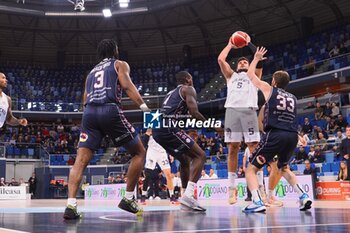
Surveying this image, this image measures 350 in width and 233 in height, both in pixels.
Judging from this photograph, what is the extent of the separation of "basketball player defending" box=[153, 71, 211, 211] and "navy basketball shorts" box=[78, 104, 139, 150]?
1382 millimetres

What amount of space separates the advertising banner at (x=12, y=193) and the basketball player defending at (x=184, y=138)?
56.8 feet

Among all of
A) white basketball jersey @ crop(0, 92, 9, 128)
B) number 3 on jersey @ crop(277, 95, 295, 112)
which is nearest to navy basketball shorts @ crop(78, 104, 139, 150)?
number 3 on jersey @ crop(277, 95, 295, 112)

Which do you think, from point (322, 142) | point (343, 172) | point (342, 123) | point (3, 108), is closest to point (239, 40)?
point (3, 108)

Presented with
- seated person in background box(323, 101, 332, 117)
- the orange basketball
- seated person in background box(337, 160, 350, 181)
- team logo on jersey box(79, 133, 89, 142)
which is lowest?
seated person in background box(337, 160, 350, 181)

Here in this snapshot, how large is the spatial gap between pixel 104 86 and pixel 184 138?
1780 millimetres

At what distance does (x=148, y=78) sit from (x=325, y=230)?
98.9ft

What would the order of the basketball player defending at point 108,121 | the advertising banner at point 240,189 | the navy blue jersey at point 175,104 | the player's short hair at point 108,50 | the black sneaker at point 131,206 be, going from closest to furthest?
the basketball player defending at point 108,121
the black sneaker at point 131,206
the player's short hair at point 108,50
the navy blue jersey at point 175,104
the advertising banner at point 240,189

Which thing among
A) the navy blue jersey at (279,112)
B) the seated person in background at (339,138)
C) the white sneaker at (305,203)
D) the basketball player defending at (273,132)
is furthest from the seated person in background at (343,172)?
the navy blue jersey at (279,112)

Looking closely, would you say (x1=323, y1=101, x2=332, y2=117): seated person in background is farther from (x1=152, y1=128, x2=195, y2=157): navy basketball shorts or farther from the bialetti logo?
(x1=152, y1=128, x2=195, y2=157): navy basketball shorts

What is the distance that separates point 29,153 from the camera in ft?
95.1

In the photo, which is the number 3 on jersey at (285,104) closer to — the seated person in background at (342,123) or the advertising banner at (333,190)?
the advertising banner at (333,190)

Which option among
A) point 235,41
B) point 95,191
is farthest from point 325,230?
point 95,191

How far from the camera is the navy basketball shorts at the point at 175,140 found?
693 cm

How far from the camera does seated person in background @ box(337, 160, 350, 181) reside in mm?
13375
